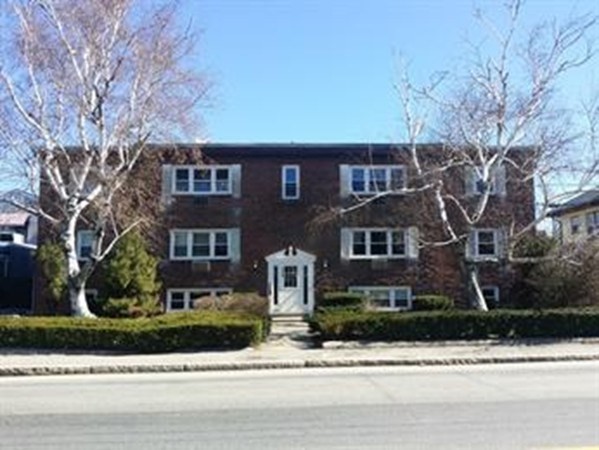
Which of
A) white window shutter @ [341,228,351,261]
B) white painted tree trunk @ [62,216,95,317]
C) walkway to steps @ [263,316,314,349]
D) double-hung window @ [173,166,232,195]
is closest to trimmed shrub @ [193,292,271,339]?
walkway to steps @ [263,316,314,349]

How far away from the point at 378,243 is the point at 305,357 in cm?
1555

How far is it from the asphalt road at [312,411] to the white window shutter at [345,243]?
18.2 metres

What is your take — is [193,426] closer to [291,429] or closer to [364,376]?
[291,429]

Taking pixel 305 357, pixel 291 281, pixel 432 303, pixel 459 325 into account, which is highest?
pixel 291 281

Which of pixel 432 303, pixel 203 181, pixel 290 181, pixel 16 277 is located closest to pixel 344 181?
pixel 290 181

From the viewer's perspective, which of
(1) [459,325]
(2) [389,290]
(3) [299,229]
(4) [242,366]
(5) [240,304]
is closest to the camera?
(4) [242,366]

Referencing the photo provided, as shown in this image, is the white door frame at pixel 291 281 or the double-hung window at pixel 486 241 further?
the double-hung window at pixel 486 241

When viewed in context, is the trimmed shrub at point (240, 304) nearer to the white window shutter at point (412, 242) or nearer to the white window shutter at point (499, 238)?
the white window shutter at point (412, 242)

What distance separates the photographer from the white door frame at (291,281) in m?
32.6

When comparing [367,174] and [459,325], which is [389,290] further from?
[459,325]

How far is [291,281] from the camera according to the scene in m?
32.8

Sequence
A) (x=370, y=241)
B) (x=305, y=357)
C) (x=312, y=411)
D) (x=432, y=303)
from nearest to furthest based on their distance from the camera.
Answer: (x=312, y=411) → (x=305, y=357) → (x=432, y=303) → (x=370, y=241)

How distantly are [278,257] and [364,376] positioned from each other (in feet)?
61.4

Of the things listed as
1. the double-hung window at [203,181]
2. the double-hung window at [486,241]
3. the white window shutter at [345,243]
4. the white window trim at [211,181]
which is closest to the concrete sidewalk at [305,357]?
the white window shutter at [345,243]
